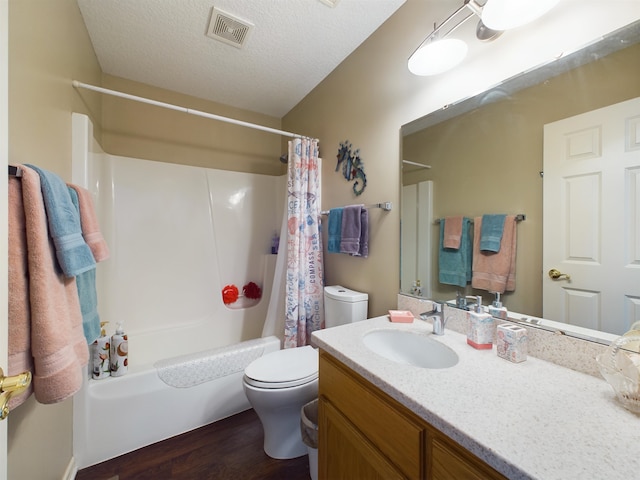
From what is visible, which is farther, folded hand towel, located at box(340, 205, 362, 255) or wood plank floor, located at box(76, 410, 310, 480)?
folded hand towel, located at box(340, 205, 362, 255)

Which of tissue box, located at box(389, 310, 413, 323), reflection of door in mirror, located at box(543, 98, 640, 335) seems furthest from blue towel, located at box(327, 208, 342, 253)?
reflection of door in mirror, located at box(543, 98, 640, 335)

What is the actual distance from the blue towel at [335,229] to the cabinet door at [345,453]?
973mm

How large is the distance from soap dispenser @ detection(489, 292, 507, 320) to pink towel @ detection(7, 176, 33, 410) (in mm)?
1461

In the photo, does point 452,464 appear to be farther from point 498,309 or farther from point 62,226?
point 62,226

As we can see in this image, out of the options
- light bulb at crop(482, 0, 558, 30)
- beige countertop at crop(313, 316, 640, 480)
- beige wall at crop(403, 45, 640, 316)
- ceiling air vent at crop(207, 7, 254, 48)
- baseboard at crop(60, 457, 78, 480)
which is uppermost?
ceiling air vent at crop(207, 7, 254, 48)

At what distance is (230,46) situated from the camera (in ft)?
5.73

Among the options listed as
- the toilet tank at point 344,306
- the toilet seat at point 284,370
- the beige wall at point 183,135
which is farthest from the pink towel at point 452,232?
the beige wall at point 183,135

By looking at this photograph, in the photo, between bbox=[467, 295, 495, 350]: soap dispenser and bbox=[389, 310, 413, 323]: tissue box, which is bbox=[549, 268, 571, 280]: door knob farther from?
bbox=[389, 310, 413, 323]: tissue box

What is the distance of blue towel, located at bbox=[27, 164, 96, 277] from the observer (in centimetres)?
77

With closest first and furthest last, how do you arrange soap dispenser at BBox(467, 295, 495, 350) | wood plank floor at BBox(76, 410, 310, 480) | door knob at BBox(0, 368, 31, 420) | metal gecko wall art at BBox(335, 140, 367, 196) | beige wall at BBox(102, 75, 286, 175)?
door knob at BBox(0, 368, 31, 420)
soap dispenser at BBox(467, 295, 495, 350)
wood plank floor at BBox(76, 410, 310, 480)
metal gecko wall art at BBox(335, 140, 367, 196)
beige wall at BBox(102, 75, 286, 175)

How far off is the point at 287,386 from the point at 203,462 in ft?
2.19

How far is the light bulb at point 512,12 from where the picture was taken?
82cm

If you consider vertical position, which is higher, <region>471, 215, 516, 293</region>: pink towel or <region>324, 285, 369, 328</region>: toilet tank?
<region>471, 215, 516, 293</region>: pink towel

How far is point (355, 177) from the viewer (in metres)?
1.76
